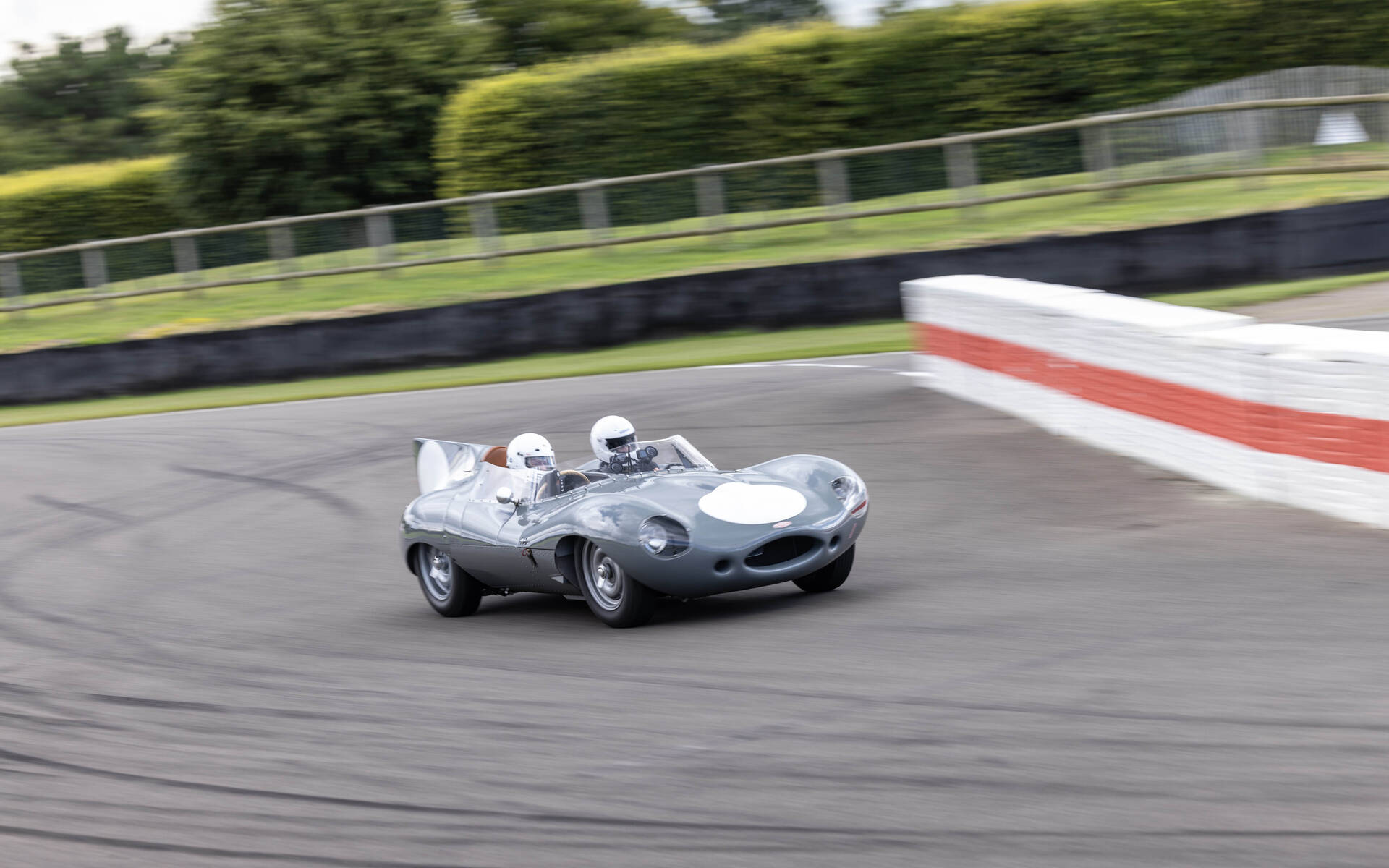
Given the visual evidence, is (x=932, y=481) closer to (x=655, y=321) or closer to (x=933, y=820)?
(x=933, y=820)

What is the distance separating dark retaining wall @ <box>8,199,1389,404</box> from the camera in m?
18.2

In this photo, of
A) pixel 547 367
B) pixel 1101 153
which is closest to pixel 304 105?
pixel 547 367

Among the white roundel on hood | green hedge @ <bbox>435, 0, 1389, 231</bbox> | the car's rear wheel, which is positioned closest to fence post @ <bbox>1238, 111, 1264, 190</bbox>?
green hedge @ <bbox>435, 0, 1389, 231</bbox>

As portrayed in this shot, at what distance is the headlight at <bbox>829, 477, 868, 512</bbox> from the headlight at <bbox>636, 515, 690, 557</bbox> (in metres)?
0.86

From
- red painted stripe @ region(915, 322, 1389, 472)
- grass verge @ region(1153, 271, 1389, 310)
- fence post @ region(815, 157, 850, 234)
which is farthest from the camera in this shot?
fence post @ region(815, 157, 850, 234)

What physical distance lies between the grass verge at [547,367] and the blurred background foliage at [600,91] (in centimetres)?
323

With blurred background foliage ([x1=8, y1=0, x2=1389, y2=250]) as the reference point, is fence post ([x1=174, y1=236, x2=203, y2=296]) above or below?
below

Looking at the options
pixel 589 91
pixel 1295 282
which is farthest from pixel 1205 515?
pixel 589 91

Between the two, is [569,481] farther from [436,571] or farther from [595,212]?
[595,212]

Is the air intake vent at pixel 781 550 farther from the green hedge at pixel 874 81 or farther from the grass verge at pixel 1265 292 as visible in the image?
the green hedge at pixel 874 81

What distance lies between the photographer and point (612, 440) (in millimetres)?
7668

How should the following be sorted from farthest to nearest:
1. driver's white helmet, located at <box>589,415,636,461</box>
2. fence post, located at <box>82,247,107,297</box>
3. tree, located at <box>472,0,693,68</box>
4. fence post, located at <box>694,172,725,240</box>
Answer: tree, located at <box>472,0,693,68</box>, fence post, located at <box>82,247,107,297</box>, fence post, located at <box>694,172,725,240</box>, driver's white helmet, located at <box>589,415,636,461</box>

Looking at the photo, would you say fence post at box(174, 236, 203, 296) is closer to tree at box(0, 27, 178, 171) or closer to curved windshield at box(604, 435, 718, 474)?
curved windshield at box(604, 435, 718, 474)

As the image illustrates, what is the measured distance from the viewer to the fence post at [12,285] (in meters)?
24.7
